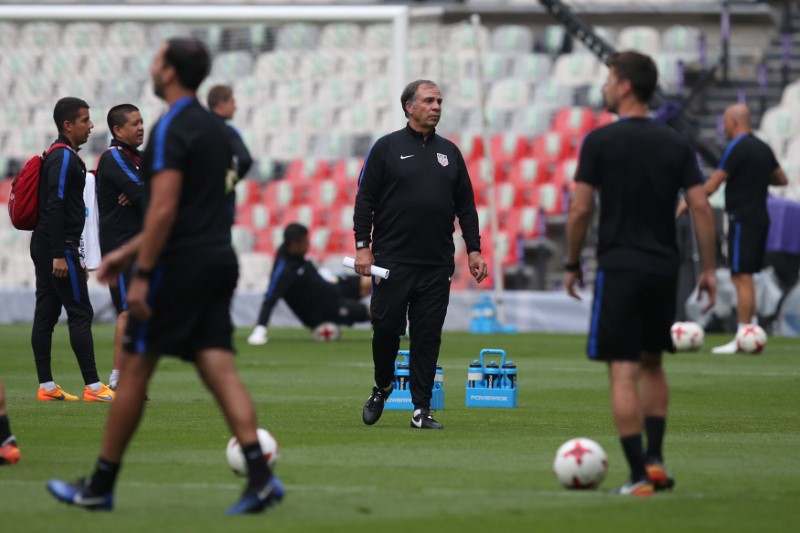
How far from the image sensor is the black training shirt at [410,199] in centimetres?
1034

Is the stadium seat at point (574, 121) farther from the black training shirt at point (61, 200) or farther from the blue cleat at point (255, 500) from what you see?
the blue cleat at point (255, 500)

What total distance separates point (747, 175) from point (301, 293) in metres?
6.28

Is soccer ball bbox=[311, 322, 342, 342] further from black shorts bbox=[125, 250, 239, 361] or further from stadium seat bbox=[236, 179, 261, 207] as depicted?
black shorts bbox=[125, 250, 239, 361]

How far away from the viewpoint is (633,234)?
7.26m

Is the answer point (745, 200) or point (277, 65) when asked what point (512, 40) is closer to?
point (277, 65)

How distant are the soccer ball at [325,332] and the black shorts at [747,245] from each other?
19.2 ft

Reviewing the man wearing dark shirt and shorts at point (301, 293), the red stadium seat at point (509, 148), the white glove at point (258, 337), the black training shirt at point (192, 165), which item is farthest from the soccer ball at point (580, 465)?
the red stadium seat at point (509, 148)

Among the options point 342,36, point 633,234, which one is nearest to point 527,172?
point 342,36

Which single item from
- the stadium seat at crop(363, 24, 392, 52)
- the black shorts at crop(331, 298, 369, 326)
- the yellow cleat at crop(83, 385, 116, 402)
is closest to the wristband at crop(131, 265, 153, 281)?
the yellow cleat at crop(83, 385, 116, 402)

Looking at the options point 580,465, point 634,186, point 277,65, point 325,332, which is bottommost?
point 325,332

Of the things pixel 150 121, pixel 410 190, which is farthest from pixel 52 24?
pixel 410 190

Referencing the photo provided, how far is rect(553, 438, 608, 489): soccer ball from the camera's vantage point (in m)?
7.22

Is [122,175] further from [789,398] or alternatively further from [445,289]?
[789,398]

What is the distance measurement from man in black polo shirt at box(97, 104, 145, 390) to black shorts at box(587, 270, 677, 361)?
5.24 m
